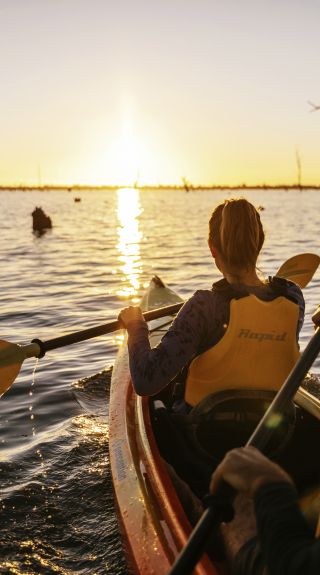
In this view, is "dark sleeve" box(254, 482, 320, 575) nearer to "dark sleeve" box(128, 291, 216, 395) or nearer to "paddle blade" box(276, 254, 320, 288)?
"dark sleeve" box(128, 291, 216, 395)

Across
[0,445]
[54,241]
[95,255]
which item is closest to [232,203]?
[0,445]

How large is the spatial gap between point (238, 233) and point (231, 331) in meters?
0.50

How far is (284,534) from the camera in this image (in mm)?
1475

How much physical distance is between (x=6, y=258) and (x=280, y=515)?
69.9 feet

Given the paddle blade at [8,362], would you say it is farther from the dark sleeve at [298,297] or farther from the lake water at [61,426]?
the dark sleeve at [298,297]

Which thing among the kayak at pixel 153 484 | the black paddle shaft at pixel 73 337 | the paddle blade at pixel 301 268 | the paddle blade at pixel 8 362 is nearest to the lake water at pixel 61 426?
the kayak at pixel 153 484

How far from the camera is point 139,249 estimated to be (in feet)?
90.2

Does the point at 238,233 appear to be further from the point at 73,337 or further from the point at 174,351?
the point at 73,337

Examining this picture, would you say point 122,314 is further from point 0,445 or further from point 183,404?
point 0,445

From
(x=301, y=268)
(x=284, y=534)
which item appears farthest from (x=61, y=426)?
(x=284, y=534)

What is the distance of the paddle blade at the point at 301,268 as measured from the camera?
213 inches

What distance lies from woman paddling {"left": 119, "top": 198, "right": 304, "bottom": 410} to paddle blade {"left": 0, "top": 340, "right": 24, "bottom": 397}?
187 cm

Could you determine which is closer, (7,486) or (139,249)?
(7,486)

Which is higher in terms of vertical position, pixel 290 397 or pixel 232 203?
pixel 232 203
